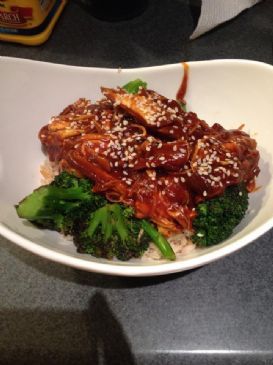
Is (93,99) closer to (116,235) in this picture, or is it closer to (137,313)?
(116,235)

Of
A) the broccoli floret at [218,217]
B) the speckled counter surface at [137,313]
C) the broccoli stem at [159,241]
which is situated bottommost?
the speckled counter surface at [137,313]

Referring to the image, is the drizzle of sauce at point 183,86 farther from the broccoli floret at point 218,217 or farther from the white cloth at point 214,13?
the white cloth at point 214,13

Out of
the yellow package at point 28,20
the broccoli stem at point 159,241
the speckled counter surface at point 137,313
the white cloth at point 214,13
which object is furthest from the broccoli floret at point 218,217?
the yellow package at point 28,20

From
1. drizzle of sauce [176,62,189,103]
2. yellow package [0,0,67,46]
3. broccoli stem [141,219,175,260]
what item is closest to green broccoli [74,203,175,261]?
broccoli stem [141,219,175,260]

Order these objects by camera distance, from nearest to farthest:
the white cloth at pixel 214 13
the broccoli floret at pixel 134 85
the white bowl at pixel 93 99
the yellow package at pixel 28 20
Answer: the white bowl at pixel 93 99 → the broccoli floret at pixel 134 85 → the yellow package at pixel 28 20 → the white cloth at pixel 214 13

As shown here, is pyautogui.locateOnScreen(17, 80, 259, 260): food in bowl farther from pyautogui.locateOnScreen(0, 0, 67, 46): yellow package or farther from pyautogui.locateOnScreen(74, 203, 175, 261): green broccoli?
pyautogui.locateOnScreen(0, 0, 67, 46): yellow package

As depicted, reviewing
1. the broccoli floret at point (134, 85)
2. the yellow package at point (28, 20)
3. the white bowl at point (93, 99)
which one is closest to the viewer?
the white bowl at point (93, 99)

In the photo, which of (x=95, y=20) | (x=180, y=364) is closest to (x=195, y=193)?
(x=180, y=364)

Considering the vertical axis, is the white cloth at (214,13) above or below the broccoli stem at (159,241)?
above
